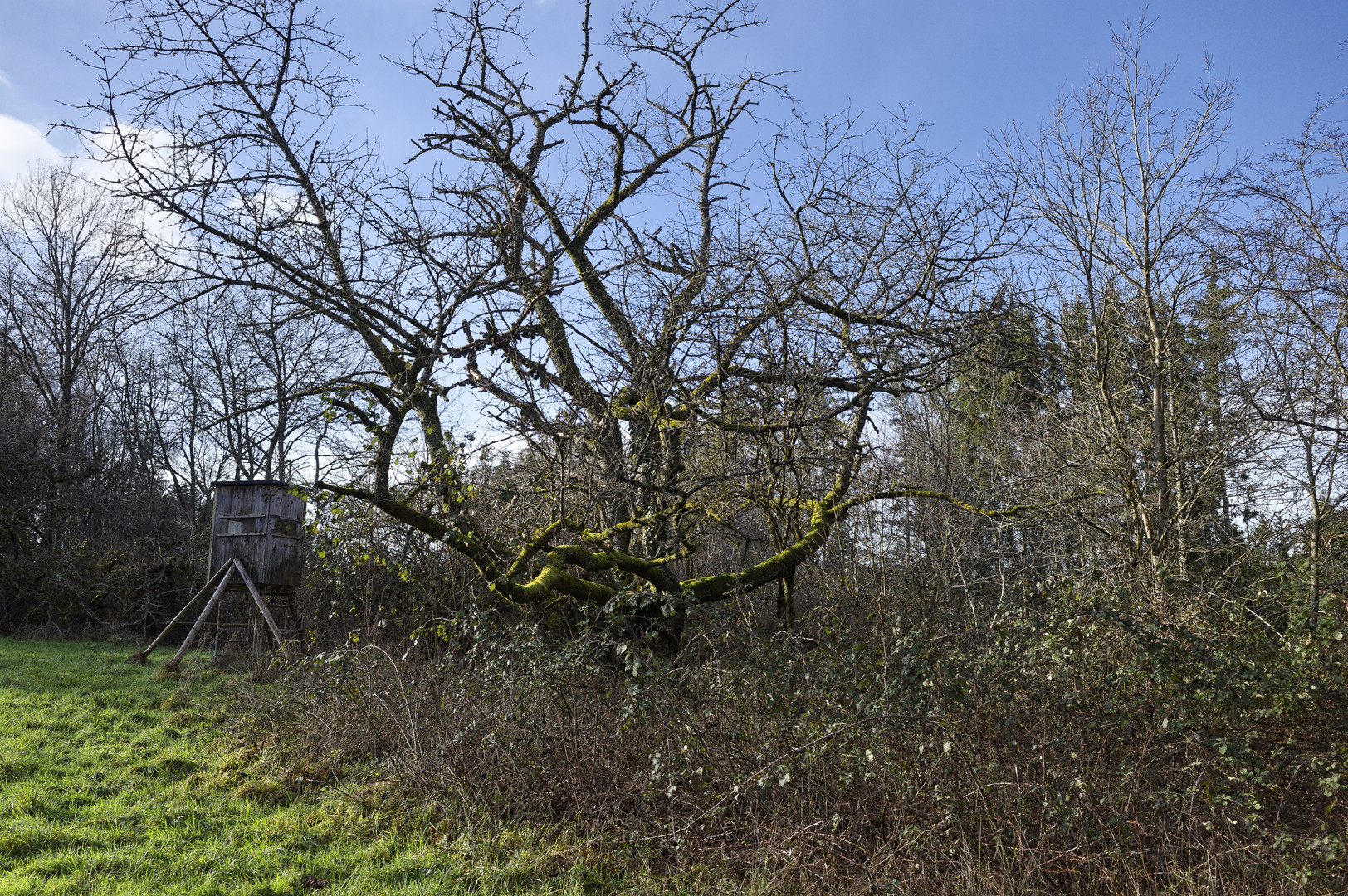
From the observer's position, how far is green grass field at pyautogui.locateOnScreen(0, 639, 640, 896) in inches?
174

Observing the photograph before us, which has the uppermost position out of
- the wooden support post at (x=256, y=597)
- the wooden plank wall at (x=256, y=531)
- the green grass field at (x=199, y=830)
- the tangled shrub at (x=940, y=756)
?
the wooden plank wall at (x=256, y=531)

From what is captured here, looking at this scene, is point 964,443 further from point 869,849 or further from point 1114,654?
point 869,849

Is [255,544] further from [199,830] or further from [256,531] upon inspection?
[199,830]

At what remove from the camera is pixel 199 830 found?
525cm

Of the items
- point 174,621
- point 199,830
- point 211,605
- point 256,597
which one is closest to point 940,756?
point 199,830

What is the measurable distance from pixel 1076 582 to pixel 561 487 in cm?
368

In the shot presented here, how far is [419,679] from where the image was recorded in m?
6.38

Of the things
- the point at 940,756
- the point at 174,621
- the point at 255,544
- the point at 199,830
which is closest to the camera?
the point at 940,756

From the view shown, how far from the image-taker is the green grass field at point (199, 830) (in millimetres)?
4418

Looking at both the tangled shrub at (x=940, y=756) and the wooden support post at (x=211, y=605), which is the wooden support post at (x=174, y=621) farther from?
the tangled shrub at (x=940, y=756)

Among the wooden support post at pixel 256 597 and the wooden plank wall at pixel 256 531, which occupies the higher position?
the wooden plank wall at pixel 256 531

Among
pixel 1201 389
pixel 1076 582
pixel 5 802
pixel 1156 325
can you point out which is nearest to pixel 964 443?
pixel 1201 389

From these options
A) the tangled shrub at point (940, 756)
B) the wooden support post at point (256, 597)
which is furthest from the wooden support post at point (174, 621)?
the tangled shrub at point (940, 756)

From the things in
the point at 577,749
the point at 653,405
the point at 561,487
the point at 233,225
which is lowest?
the point at 577,749
